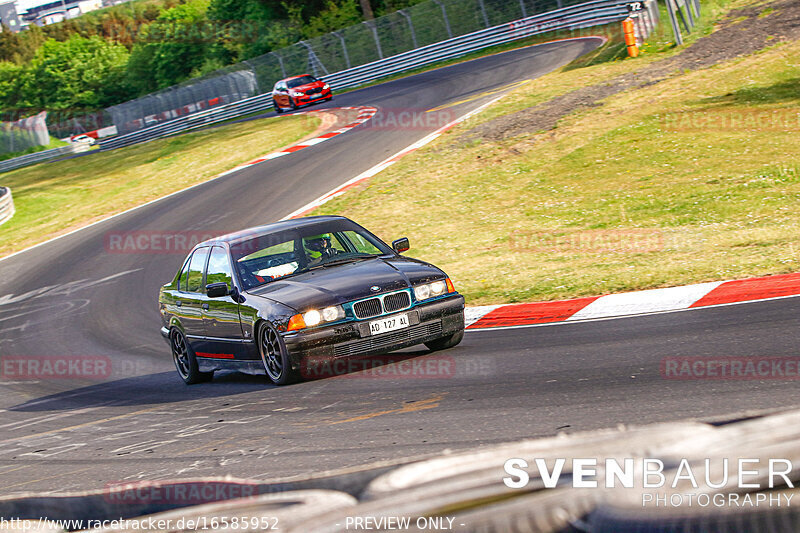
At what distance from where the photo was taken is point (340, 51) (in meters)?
47.0

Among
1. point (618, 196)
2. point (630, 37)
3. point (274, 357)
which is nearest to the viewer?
point (274, 357)

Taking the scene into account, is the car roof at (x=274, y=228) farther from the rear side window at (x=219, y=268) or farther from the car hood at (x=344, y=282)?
the car hood at (x=344, y=282)

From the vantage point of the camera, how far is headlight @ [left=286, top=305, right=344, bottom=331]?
7.56 metres

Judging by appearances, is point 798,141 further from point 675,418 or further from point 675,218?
point 675,418

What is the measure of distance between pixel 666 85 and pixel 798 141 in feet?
20.8

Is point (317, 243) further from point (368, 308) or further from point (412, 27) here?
point (412, 27)

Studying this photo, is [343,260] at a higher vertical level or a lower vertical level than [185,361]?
higher

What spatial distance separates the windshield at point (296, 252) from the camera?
8.67 meters
